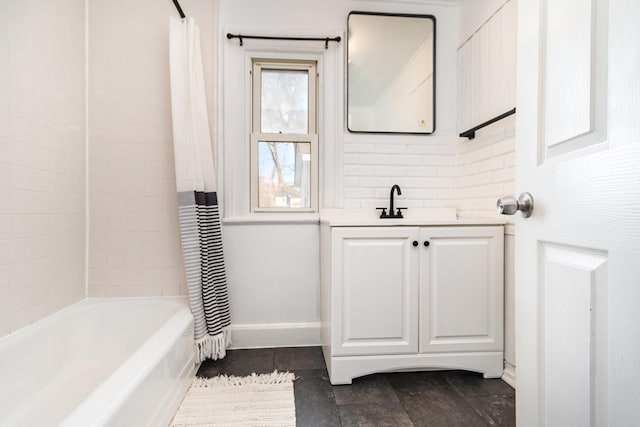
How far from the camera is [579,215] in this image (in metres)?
0.57

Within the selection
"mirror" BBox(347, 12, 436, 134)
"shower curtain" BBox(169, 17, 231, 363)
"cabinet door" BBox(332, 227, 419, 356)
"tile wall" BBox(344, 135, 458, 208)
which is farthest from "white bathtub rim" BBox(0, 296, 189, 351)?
"mirror" BBox(347, 12, 436, 134)

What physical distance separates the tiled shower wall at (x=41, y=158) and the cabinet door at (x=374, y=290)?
1412 millimetres

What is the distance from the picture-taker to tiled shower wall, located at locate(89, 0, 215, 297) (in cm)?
179

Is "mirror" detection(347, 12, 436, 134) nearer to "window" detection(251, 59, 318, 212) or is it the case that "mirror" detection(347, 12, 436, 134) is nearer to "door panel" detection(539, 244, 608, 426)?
"window" detection(251, 59, 318, 212)

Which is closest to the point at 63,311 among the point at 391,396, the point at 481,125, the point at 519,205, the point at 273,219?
the point at 273,219

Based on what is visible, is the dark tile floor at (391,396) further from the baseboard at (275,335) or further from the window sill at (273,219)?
the window sill at (273,219)

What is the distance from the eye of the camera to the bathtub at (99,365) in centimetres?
92

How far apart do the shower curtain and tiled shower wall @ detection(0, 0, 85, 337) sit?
549 millimetres

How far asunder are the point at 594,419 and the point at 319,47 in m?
2.15

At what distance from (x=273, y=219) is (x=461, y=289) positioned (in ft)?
3.89

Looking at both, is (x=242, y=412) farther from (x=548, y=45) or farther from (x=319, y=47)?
(x=319, y=47)

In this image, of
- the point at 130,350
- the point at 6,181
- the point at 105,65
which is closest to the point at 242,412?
the point at 130,350

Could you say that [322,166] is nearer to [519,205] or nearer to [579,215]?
[519,205]

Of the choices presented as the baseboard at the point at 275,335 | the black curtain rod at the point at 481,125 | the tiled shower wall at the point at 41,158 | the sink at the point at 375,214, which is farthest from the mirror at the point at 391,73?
the tiled shower wall at the point at 41,158
